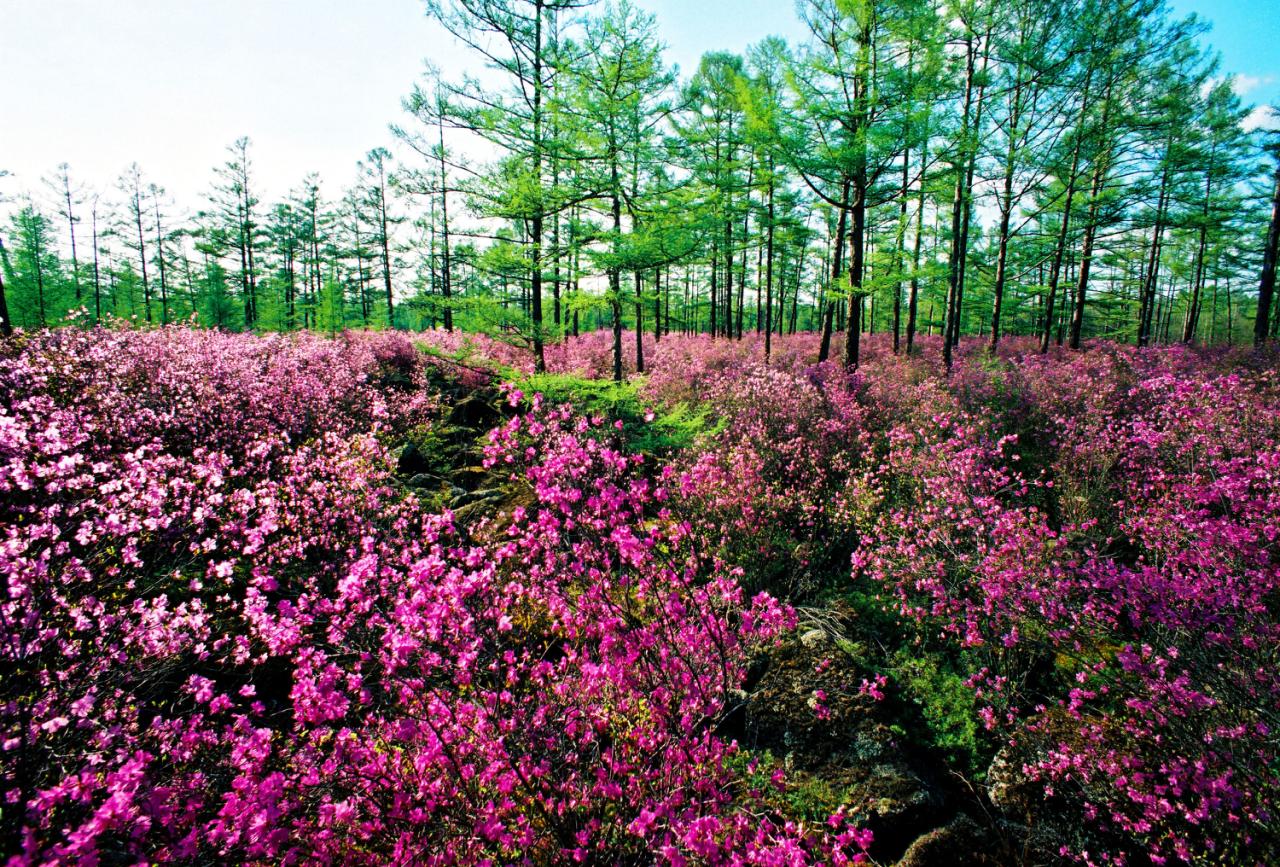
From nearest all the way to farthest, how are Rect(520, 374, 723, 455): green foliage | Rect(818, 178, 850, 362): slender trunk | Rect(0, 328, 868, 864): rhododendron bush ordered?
Rect(0, 328, 868, 864): rhododendron bush → Rect(520, 374, 723, 455): green foliage → Rect(818, 178, 850, 362): slender trunk

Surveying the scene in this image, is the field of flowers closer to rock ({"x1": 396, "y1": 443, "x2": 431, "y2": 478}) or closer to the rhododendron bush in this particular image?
the rhododendron bush

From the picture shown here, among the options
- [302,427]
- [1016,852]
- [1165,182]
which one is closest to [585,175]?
[302,427]

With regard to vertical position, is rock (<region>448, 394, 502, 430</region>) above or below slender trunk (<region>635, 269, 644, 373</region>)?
below

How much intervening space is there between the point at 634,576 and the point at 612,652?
0.76 meters

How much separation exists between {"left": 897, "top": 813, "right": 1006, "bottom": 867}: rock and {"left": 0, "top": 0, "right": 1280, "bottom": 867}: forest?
1.4 inches

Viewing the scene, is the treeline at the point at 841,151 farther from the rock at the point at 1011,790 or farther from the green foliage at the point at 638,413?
the rock at the point at 1011,790

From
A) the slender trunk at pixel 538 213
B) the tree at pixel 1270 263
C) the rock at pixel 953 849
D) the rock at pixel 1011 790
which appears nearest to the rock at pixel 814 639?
the rock at pixel 1011 790

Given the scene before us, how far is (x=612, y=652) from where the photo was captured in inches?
134

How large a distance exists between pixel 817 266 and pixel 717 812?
2952 cm

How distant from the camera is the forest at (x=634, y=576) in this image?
2602 mm

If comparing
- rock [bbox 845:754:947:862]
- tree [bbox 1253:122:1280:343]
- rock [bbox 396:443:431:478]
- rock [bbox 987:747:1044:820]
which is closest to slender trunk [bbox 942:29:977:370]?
tree [bbox 1253:122:1280:343]

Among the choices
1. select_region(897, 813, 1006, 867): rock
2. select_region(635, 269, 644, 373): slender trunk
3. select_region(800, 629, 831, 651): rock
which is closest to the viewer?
select_region(897, 813, 1006, 867): rock

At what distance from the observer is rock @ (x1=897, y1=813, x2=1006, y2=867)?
296 centimetres

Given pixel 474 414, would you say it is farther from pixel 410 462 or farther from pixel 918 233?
pixel 918 233
